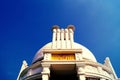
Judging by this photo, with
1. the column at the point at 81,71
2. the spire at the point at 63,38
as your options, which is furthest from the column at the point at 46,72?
the spire at the point at 63,38

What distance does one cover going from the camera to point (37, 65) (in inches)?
996

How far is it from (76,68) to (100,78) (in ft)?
18.2

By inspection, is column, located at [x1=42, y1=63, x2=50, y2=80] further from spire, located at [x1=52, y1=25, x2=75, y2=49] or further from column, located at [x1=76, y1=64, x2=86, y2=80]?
spire, located at [x1=52, y1=25, x2=75, y2=49]

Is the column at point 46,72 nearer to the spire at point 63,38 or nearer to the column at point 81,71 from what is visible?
the column at point 81,71

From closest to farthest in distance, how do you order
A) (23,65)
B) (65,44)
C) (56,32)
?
(65,44), (56,32), (23,65)

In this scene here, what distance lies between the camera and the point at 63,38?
27656mm

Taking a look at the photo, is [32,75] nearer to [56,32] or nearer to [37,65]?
[37,65]

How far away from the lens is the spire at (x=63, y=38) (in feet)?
83.9

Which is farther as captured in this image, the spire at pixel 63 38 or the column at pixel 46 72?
the spire at pixel 63 38

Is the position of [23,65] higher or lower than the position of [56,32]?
lower

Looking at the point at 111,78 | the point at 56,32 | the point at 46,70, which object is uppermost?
the point at 56,32

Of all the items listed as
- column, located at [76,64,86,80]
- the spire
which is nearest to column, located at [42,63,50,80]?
column, located at [76,64,86,80]

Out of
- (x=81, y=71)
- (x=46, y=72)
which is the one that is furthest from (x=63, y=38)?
(x=46, y=72)

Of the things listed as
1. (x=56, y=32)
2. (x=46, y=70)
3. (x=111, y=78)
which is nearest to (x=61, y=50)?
(x=46, y=70)
